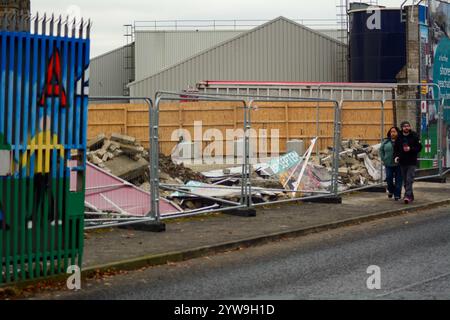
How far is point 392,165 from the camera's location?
1933 centimetres

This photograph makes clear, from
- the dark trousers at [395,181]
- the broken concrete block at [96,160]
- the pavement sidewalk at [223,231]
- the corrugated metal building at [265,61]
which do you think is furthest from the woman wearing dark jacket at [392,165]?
the corrugated metal building at [265,61]

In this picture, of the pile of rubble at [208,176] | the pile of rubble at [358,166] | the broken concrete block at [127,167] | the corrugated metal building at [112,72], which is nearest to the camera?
the pile of rubble at [208,176]

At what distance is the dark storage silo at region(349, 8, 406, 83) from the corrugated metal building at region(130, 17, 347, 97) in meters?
4.17

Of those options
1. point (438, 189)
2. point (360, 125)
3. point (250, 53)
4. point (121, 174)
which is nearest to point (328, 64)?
point (250, 53)

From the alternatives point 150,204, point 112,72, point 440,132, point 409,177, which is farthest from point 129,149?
point 112,72

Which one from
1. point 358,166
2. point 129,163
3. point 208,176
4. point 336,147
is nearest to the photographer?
point 129,163

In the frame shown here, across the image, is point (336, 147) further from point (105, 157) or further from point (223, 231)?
point (223, 231)

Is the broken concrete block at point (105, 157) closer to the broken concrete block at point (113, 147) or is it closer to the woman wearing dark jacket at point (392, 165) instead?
the broken concrete block at point (113, 147)

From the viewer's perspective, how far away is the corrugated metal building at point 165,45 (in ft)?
197

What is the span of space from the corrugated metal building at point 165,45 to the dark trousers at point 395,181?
134ft

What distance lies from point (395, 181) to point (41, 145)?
437 inches

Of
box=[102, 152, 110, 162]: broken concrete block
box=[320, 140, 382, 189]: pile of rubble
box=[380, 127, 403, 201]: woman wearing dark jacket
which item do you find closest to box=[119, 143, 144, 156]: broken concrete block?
box=[102, 152, 110, 162]: broken concrete block

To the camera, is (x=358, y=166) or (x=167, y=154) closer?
(x=167, y=154)
